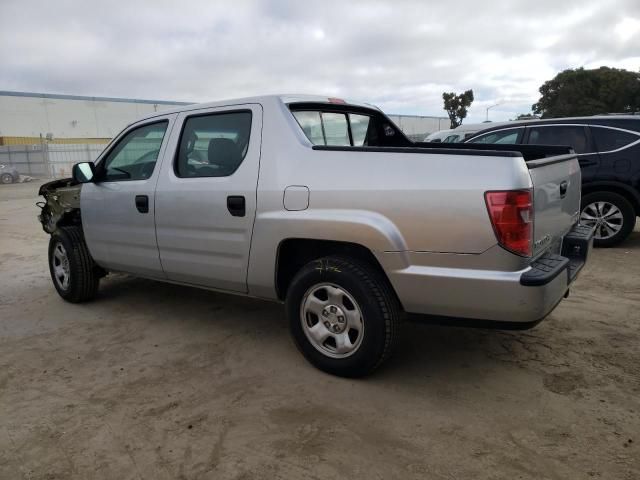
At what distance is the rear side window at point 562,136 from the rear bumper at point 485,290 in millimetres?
4651

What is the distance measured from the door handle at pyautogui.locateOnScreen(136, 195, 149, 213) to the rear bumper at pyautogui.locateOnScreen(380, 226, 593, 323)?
2.18 meters

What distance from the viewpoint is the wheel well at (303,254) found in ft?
10.3

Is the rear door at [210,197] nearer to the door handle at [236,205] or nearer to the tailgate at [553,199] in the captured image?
the door handle at [236,205]

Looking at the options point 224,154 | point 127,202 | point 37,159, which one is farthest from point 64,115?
point 224,154

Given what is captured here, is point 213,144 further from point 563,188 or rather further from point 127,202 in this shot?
point 563,188

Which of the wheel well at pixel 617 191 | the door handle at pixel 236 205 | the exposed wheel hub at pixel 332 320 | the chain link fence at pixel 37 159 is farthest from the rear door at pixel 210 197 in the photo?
the chain link fence at pixel 37 159

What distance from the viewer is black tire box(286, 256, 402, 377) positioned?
→ 9.78ft

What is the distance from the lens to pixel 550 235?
3041 millimetres

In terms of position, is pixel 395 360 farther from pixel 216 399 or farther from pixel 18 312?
pixel 18 312

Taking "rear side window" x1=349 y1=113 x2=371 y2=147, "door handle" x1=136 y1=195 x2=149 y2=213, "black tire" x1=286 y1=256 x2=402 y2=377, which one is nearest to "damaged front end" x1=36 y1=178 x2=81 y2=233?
"door handle" x1=136 y1=195 x2=149 y2=213

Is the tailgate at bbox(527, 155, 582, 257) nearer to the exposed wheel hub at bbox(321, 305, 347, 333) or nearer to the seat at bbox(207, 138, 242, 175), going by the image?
the exposed wheel hub at bbox(321, 305, 347, 333)

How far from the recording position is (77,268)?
4.88 m

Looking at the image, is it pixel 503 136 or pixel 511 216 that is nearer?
pixel 511 216

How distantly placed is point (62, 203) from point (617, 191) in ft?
22.0
